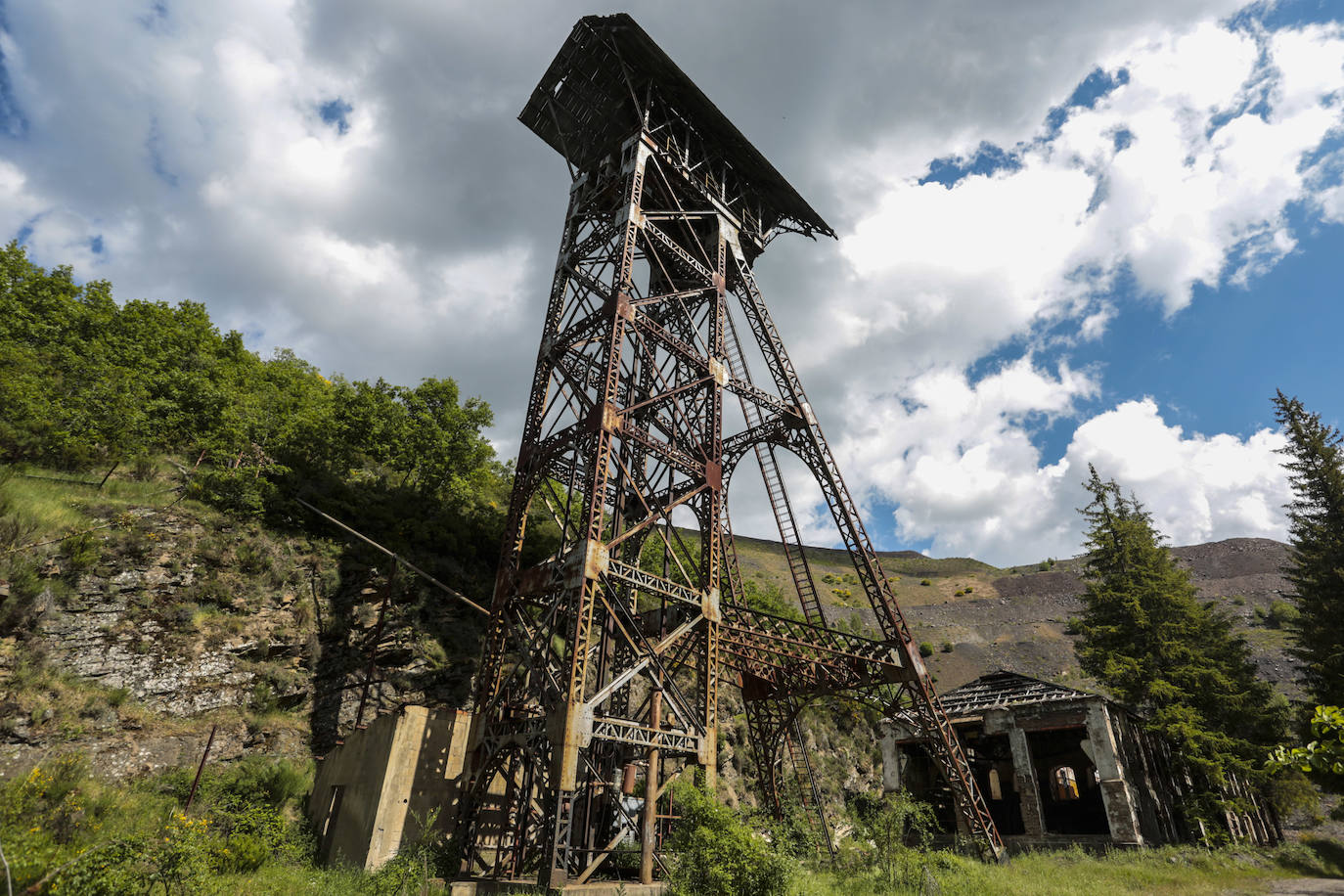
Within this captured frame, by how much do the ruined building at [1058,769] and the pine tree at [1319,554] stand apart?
5629 millimetres

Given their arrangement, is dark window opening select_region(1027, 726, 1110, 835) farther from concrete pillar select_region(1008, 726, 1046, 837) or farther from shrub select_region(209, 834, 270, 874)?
shrub select_region(209, 834, 270, 874)

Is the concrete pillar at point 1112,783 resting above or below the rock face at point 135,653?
below

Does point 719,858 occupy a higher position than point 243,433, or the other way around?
point 243,433

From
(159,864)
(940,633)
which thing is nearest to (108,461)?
(159,864)

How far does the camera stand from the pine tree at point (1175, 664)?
2244 cm

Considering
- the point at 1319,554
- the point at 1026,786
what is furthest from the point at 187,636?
the point at 1319,554

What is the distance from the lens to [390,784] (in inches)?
472

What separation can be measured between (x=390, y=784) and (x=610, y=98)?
19.8 meters

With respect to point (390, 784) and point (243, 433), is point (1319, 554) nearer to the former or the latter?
point (390, 784)

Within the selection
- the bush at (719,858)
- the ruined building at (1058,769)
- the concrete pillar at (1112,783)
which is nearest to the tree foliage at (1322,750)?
the bush at (719,858)

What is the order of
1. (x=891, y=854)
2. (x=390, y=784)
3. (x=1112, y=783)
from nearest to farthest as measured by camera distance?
1. (x=390, y=784)
2. (x=891, y=854)
3. (x=1112, y=783)

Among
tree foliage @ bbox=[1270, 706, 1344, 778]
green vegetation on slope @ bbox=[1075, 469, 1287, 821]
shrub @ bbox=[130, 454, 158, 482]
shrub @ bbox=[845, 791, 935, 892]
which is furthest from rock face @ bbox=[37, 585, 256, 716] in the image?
green vegetation on slope @ bbox=[1075, 469, 1287, 821]

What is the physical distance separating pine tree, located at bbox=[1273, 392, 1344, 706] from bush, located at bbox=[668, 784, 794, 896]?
26.4 meters

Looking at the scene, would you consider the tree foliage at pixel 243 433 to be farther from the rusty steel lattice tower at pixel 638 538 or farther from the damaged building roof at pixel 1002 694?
the damaged building roof at pixel 1002 694
